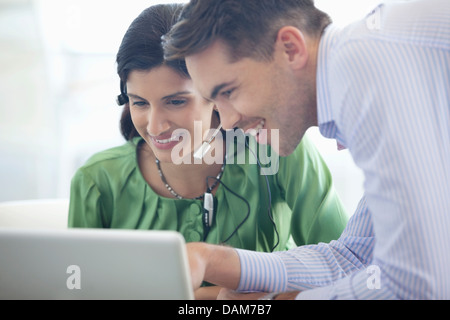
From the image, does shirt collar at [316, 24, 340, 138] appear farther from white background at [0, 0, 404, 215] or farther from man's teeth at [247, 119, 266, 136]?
white background at [0, 0, 404, 215]

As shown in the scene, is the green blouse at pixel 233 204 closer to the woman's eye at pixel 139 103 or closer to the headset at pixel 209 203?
the headset at pixel 209 203

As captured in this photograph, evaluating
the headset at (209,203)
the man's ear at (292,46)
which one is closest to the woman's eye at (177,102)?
the headset at (209,203)

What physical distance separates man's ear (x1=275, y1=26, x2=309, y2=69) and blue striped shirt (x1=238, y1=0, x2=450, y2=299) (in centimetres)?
8

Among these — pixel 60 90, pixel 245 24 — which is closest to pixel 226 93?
pixel 245 24

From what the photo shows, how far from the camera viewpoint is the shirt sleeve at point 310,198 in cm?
125

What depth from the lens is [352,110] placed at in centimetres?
74

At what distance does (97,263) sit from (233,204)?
2.07ft

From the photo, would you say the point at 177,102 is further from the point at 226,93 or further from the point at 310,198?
the point at 310,198

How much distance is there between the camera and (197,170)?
135 centimetres

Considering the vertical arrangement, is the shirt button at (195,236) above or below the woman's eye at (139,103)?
below

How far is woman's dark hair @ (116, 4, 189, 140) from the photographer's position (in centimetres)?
118

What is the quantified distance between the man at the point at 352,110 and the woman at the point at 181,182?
20cm

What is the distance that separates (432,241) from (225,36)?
480 millimetres

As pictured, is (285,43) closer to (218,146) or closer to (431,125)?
(431,125)
